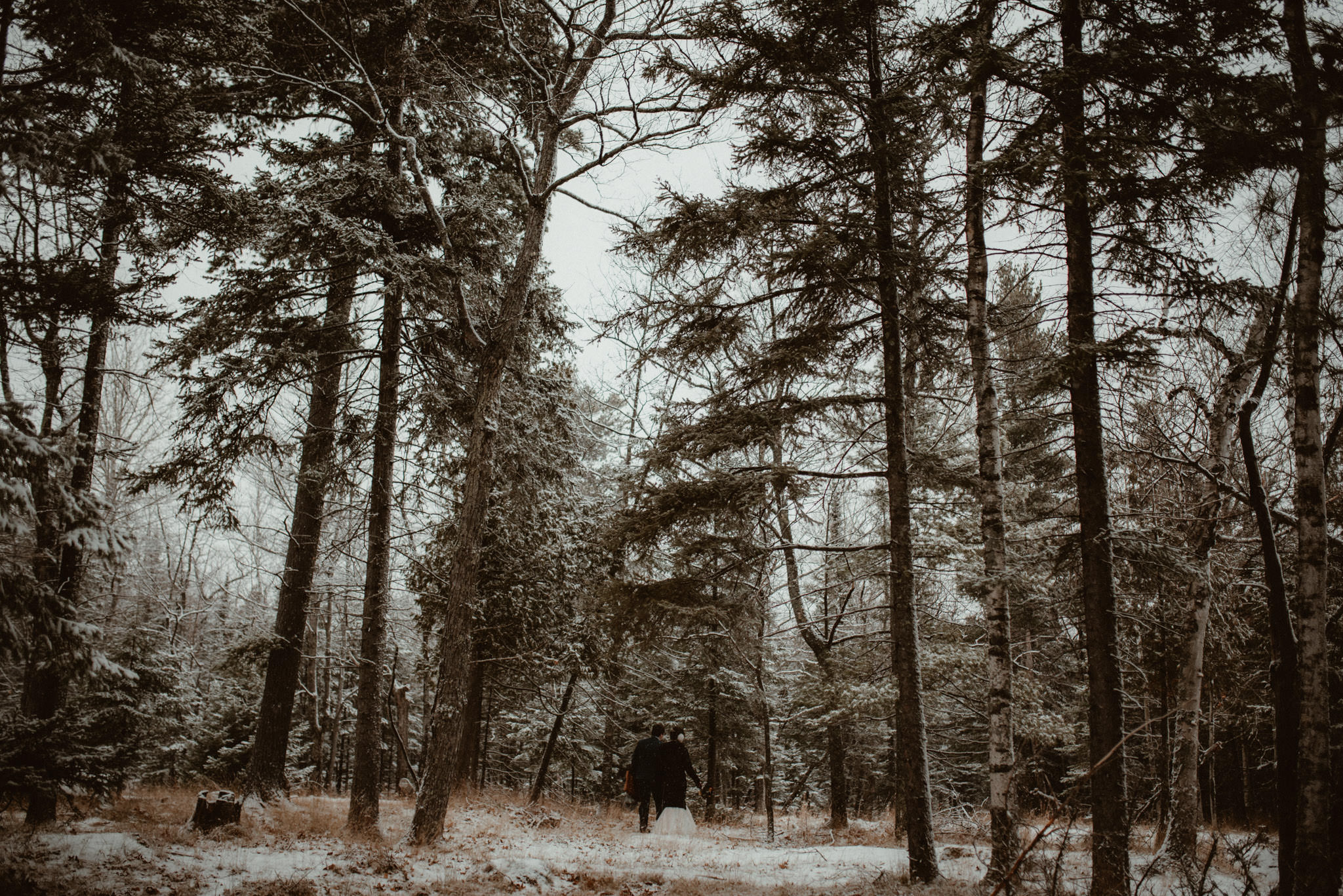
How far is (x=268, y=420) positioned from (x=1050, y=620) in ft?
56.2

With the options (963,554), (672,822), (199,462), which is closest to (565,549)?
(672,822)

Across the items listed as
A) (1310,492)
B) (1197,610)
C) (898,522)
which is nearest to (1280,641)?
(1310,492)

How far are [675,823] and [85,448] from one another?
982cm

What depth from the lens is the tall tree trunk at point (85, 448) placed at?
269 inches

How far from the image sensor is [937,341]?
29.8 ft

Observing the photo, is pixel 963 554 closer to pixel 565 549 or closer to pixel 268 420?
pixel 565 549

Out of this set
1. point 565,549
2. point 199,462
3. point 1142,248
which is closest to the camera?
point 1142,248

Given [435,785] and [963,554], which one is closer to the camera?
[435,785]

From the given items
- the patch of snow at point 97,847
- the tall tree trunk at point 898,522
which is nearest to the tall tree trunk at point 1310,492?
the tall tree trunk at point 898,522

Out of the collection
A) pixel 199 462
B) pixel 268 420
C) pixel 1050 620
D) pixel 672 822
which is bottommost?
pixel 672 822

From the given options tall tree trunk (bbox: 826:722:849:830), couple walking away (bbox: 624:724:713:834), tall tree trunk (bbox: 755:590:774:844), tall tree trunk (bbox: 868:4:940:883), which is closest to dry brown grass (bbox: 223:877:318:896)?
tall tree trunk (bbox: 868:4:940:883)

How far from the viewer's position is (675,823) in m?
10.8

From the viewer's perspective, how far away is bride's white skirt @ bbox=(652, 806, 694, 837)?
35.1 feet

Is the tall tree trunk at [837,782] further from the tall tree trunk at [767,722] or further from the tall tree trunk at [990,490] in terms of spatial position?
the tall tree trunk at [990,490]
